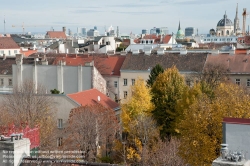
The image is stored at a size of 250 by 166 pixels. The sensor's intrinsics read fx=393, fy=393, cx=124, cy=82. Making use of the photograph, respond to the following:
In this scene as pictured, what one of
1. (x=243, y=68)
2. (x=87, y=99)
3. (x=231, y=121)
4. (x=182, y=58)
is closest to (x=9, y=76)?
(x=87, y=99)

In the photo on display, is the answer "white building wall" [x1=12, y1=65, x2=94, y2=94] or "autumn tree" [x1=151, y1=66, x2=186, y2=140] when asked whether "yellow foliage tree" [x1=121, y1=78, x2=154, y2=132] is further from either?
"white building wall" [x1=12, y1=65, x2=94, y2=94]

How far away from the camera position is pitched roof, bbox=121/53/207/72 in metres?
60.8

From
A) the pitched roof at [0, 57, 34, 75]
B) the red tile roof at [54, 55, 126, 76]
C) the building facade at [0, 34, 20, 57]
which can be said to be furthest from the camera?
the building facade at [0, 34, 20, 57]

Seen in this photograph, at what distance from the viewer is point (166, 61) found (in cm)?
6319

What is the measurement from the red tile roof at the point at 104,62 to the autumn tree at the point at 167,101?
20.3 m

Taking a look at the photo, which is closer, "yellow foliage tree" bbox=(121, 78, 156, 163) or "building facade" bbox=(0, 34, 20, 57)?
"yellow foliage tree" bbox=(121, 78, 156, 163)

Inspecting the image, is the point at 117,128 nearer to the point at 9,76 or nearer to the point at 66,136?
the point at 66,136

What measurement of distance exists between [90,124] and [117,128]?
434 centimetres

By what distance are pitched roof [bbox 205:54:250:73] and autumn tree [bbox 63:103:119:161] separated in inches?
1045

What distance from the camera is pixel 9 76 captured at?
6269cm

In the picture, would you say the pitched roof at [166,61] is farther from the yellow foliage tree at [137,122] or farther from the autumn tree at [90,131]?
the autumn tree at [90,131]

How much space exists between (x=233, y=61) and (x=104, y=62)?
2118cm

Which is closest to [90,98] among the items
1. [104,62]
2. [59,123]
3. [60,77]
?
[59,123]

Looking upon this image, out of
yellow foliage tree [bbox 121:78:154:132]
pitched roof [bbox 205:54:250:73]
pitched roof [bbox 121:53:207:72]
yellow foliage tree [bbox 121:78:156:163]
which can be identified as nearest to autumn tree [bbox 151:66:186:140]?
yellow foliage tree [bbox 121:78:156:163]
